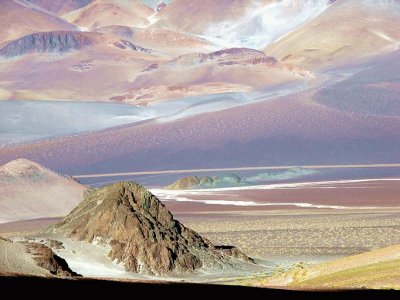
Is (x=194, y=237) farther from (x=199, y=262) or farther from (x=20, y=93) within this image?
(x=20, y=93)

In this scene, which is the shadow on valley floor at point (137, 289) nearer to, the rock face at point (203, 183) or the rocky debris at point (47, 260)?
the rocky debris at point (47, 260)

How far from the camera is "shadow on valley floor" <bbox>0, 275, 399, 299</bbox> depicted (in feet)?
44.1

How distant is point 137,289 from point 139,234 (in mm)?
12324

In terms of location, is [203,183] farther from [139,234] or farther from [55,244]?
[55,244]

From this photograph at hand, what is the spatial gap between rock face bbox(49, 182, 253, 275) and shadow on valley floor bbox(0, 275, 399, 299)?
34.9 feet

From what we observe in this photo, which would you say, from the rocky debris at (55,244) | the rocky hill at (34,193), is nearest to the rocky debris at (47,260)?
the rocky debris at (55,244)

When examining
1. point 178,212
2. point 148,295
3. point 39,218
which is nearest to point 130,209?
point 148,295

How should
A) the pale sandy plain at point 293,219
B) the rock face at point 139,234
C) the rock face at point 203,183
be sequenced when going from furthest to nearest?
the rock face at point 203,183 → the pale sandy plain at point 293,219 → the rock face at point 139,234

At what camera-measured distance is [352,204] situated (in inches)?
2544

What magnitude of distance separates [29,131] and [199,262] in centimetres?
14334

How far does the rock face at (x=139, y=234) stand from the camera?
2644cm

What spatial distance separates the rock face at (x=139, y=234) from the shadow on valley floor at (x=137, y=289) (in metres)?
10.6

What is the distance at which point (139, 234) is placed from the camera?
26812 millimetres

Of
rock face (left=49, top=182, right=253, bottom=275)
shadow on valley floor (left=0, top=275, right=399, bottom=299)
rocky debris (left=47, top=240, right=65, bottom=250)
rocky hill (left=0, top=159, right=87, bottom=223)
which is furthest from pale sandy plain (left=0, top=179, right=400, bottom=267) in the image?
shadow on valley floor (left=0, top=275, right=399, bottom=299)
